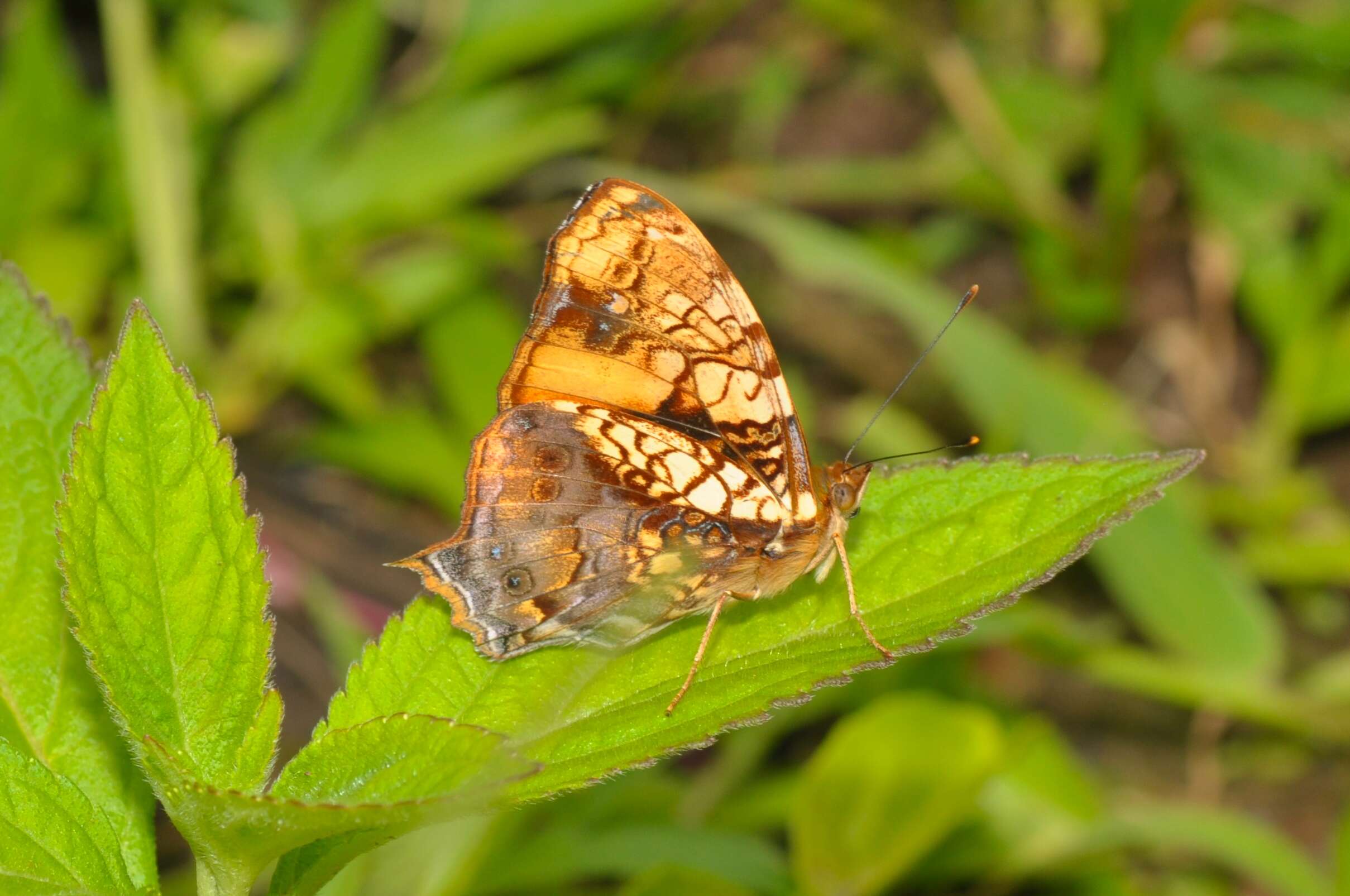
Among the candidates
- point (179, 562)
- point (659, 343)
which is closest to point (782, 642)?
point (659, 343)

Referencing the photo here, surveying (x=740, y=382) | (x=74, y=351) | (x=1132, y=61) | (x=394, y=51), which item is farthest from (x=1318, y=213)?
(x=74, y=351)

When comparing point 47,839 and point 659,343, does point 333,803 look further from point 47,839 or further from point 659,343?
point 659,343

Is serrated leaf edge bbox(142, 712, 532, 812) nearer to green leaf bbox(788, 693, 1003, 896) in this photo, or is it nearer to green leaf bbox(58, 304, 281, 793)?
green leaf bbox(58, 304, 281, 793)

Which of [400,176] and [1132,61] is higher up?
[400,176]

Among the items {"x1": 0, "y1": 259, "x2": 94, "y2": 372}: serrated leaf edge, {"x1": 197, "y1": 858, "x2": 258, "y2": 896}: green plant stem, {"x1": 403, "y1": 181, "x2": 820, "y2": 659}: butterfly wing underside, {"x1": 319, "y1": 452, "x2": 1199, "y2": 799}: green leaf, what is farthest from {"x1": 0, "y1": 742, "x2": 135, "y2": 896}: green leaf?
{"x1": 403, "y1": 181, "x2": 820, "y2": 659}: butterfly wing underside

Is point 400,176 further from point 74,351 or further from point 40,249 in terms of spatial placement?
point 74,351

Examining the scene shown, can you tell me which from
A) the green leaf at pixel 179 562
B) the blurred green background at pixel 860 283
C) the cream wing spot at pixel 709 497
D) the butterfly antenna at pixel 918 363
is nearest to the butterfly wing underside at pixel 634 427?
the cream wing spot at pixel 709 497

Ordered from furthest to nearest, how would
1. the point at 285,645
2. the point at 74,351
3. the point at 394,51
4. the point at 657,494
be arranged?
the point at 394,51 < the point at 285,645 < the point at 657,494 < the point at 74,351
